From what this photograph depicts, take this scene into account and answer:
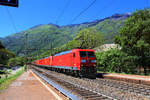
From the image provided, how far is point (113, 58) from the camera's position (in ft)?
75.8

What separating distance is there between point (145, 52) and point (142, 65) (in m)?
1.78

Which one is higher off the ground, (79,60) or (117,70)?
(79,60)

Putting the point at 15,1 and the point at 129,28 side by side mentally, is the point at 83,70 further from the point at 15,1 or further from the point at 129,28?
the point at 15,1

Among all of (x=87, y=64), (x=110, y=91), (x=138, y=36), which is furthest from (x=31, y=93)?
(x=138, y=36)

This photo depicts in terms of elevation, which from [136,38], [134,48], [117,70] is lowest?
[117,70]

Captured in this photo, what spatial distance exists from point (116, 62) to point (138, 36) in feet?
17.6

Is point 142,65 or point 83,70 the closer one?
point 83,70

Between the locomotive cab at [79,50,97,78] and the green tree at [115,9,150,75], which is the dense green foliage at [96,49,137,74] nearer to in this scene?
the green tree at [115,9,150,75]

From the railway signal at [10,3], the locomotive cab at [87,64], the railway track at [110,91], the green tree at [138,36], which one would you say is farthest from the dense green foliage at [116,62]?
the railway signal at [10,3]

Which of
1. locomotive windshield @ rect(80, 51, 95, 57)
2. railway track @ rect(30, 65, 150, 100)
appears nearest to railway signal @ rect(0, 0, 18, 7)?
railway track @ rect(30, 65, 150, 100)

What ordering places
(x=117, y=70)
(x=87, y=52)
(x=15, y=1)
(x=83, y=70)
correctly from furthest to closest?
(x=117, y=70) → (x=87, y=52) → (x=83, y=70) → (x=15, y=1)

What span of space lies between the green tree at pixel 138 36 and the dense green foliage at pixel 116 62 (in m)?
1.00

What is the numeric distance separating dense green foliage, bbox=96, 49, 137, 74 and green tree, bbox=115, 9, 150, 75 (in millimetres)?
1004

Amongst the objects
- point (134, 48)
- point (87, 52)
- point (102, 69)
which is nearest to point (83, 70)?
point (87, 52)
